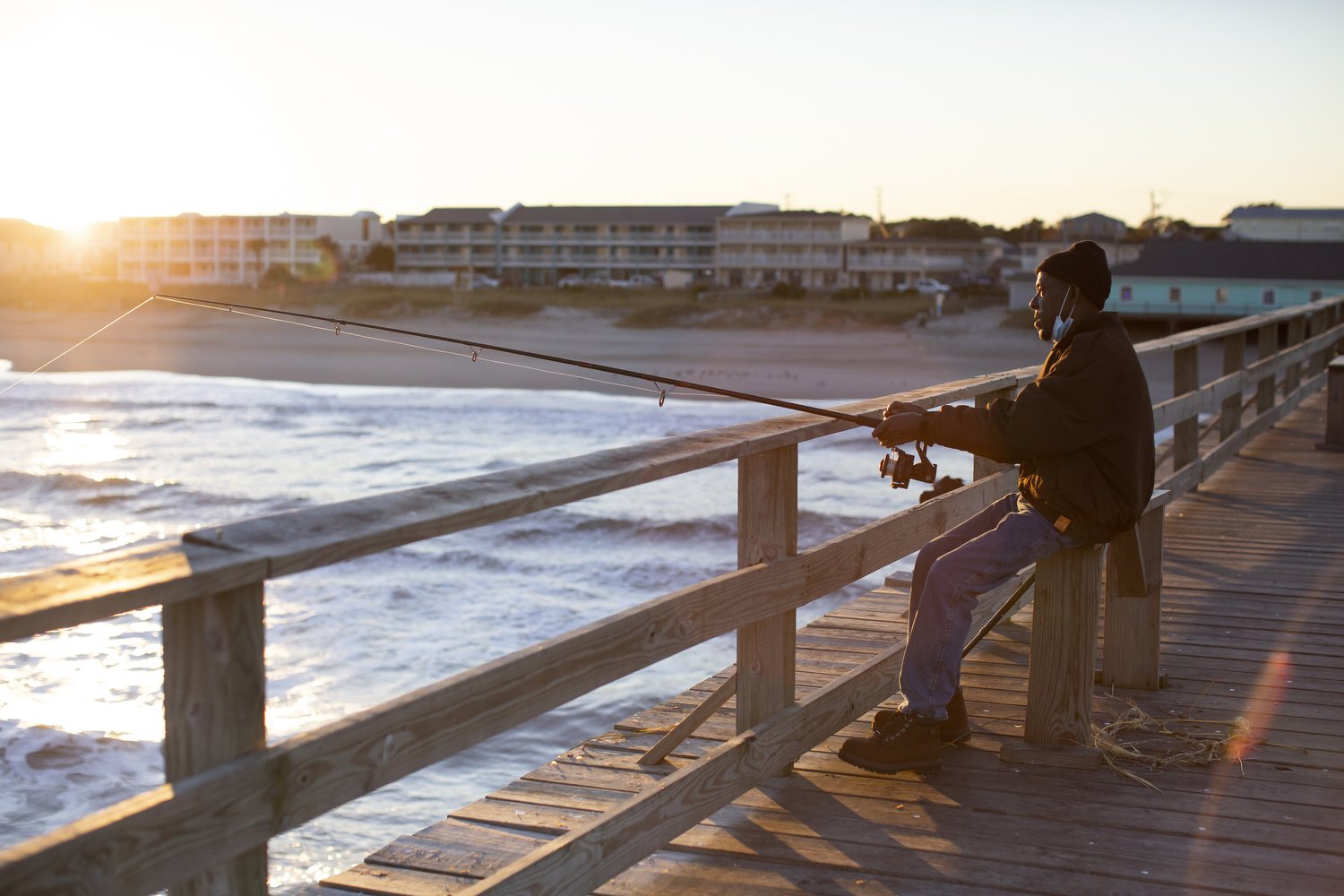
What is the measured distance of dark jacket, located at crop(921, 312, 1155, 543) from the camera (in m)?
3.56

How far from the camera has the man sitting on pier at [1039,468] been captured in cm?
357

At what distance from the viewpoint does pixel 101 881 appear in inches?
65.5

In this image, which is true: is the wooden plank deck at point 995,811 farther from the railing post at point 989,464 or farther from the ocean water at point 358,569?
the ocean water at point 358,569

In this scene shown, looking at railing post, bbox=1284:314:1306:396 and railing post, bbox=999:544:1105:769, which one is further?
railing post, bbox=1284:314:1306:396

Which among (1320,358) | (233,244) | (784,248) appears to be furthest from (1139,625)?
(233,244)

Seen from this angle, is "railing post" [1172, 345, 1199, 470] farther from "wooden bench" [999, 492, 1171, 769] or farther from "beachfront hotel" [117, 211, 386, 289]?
"beachfront hotel" [117, 211, 386, 289]

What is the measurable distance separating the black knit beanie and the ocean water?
4.03m

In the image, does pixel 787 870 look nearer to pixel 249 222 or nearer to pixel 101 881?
pixel 101 881

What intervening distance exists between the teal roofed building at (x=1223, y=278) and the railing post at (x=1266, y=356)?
47836 mm

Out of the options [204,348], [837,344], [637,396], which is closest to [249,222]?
[204,348]

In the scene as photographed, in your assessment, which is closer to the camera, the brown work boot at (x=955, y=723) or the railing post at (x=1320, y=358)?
the brown work boot at (x=955, y=723)

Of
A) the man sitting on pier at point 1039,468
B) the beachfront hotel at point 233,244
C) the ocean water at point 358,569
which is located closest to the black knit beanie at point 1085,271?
the man sitting on pier at point 1039,468

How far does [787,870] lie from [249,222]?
116 meters

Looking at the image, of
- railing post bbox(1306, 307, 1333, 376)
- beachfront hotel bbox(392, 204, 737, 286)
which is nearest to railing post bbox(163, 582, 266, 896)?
railing post bbox(1306, 307, 1333, 376)
